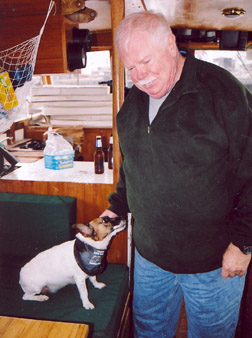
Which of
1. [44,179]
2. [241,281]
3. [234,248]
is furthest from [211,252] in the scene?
[44,179]

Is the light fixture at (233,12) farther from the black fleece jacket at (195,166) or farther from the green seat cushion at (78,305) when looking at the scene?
the green seat cushion at (78,305)

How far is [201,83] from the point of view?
129cm

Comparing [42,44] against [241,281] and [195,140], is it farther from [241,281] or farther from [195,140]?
[241,281]

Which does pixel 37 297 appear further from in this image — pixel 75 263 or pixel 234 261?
pixel 234 261

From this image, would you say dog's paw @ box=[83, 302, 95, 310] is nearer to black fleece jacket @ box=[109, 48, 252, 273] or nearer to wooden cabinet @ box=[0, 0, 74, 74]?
black fleece jacket @ box=[109, 48, 252, 273]

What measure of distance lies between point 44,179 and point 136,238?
972mm

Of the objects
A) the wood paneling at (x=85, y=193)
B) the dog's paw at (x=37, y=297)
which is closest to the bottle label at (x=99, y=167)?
the wood paneling at (x=85, y=193)

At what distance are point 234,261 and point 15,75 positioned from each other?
1.59 m

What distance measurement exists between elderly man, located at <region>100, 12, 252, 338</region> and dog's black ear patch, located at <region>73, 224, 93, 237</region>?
41cm

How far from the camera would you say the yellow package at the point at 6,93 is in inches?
68.0

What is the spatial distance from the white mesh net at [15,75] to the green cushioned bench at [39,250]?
61 cm

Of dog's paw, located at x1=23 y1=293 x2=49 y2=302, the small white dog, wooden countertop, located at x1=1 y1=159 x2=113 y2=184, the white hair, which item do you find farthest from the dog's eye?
the white hair

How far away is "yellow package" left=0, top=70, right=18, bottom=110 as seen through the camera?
1727 mm

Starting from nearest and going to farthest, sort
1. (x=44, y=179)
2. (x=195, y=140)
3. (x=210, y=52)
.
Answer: (x=195, y=140) < (x=44, y=179) < (x=210, y=52)
